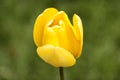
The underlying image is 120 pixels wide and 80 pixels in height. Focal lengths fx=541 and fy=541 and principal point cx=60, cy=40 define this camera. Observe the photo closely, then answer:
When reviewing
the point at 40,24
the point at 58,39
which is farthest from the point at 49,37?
the point at 40,24

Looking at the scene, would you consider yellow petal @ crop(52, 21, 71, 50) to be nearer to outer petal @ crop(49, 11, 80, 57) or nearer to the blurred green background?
outer petal @ crop(49, 11, 80, 57)

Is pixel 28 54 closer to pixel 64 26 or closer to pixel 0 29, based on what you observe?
pixel 0 29

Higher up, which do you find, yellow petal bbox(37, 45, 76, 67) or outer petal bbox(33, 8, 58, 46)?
outer petal bbox(33, 8, 58, 46)

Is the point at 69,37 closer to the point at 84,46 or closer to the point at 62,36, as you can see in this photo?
the point at 62,36

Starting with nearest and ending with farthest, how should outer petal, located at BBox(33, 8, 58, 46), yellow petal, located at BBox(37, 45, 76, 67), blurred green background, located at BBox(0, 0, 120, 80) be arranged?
yellow petal, located at BBox(37, 45, 76, 67)
outer petal, located at BBox(33, 8, 58, 46)
blurred green background, located at BBox(0, 0, 120, 80)

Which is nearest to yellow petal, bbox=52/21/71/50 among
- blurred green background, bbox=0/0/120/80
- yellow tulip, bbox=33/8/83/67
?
Result: yellow tulip, bbox=33/8/83/67

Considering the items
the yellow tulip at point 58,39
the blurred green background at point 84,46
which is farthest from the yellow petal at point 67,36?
the blurred green background at point 84,46

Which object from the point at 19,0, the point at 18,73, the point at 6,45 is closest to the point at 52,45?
the point at 18,73

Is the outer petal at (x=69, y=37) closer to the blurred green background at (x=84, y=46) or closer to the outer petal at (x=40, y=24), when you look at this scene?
the outer petal at (x=40, y=24)
